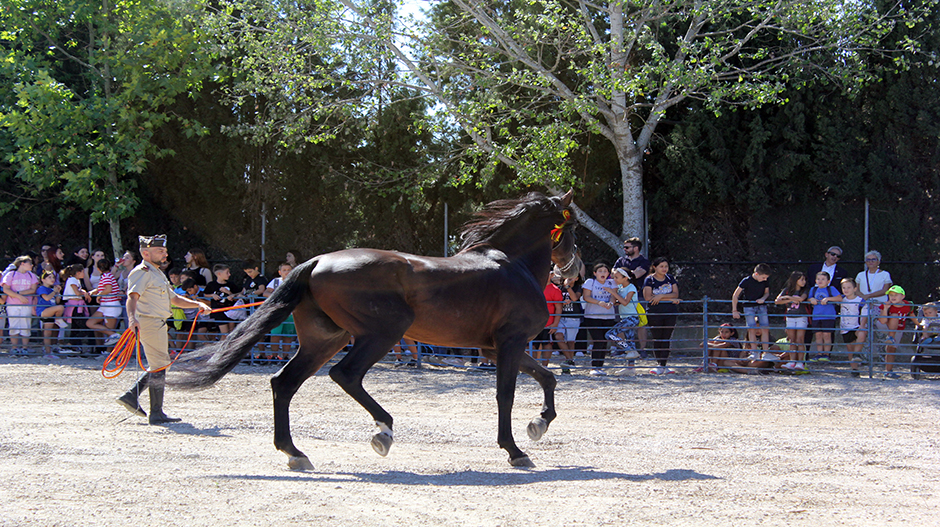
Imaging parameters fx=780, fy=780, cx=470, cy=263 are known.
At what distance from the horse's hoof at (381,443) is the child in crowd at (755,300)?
6.83 metres

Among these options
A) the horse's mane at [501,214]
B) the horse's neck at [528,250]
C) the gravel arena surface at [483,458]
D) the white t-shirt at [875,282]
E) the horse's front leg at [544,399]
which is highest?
the horse's mane at [501,214]

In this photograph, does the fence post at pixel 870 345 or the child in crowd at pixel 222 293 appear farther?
the child in crowd at pixel 222 293

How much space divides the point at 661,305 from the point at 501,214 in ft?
17.1

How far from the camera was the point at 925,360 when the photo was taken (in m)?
10.3

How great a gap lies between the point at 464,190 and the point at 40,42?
8.55 metres

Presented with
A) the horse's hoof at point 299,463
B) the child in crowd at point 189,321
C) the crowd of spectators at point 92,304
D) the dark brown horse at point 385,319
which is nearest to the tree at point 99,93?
the crowd of spectators at point 92,304

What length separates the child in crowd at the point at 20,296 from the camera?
491 inches

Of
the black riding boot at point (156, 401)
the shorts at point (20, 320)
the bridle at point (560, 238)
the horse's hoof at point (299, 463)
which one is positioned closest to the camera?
the horse's hoof at point (299, 463)

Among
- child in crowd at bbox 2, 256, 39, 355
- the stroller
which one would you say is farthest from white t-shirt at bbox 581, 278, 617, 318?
child in crowd at bbox 2, 256, 39, 355

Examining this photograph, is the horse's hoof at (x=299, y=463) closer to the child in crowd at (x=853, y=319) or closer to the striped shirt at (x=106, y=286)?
the child in crowd at (x=853, y=319)

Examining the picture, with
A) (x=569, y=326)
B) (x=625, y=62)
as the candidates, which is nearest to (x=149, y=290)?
(x=569, y=326)

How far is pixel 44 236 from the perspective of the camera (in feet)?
53.1

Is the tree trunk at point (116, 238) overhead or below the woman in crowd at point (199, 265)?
overhead

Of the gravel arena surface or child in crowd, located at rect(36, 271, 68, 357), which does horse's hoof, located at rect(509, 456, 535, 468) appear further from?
child in crowd, located at rect(36, 271, 68, 357)
